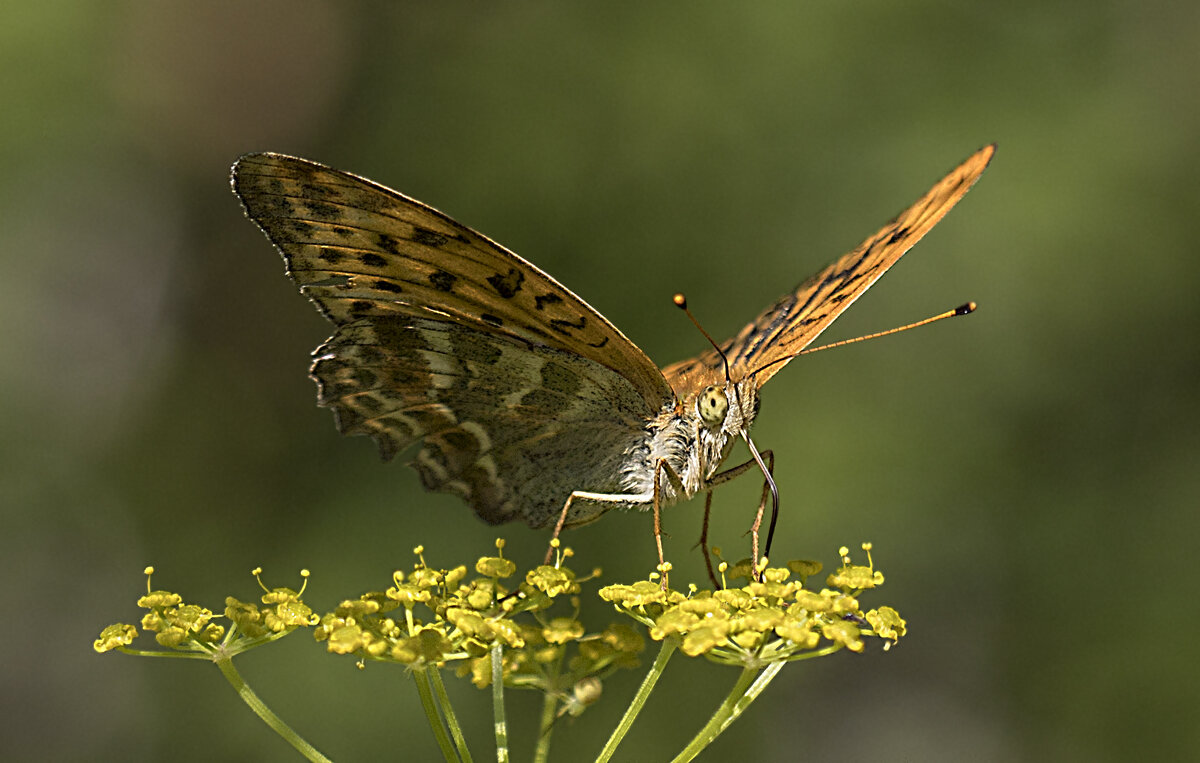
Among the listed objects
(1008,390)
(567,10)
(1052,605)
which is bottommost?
(1052,605)

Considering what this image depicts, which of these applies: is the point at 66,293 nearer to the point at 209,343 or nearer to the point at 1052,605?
the point at 209,343

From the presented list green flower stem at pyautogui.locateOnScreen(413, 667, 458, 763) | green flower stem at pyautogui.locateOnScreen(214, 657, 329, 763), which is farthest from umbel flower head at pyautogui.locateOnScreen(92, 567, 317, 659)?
green flower stem at pyautogui.locateOnScreen(413, 667, 458, 763)

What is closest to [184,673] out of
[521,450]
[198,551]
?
[198,551]

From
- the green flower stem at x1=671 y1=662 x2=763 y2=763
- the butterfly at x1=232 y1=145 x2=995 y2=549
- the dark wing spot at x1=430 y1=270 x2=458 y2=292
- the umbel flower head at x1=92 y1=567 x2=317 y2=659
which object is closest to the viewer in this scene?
the green flower stem at x1=671 y1=662 x2=763 y2=763

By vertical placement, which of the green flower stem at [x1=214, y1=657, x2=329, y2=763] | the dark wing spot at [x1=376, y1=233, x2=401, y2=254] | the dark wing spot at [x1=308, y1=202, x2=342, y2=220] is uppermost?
the dark wing spot at [x1=308, y1=202, x2=342, y2=220]

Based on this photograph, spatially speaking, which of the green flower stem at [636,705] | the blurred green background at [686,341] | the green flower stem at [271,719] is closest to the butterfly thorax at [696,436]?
the green flower stem at [636,705]

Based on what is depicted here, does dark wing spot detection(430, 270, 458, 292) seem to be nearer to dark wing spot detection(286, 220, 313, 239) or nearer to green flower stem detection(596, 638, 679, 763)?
dark wing spot detection(286, 220, 313, 239)

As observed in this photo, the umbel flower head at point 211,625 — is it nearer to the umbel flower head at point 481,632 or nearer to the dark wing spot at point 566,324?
the umbel flower head at point 481,632
